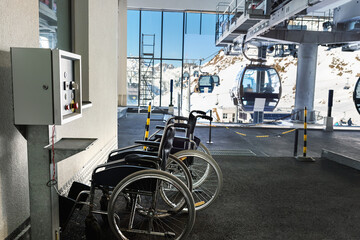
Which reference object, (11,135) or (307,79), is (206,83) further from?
(11,135)

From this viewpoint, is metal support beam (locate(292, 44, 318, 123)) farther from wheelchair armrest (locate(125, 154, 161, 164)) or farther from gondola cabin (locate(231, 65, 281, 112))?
wheelchair armrest (locate(125, 154, 161, 164))

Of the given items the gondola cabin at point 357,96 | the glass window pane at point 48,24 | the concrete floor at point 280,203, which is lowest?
the concrete floor at point 280,203

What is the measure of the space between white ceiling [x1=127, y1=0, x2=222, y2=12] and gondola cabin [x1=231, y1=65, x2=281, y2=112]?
3.77 m

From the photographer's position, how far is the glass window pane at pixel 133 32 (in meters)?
15.6

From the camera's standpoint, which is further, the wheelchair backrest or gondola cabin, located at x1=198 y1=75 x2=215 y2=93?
gondola cabin, located at x1=198 y1=75 x2=215 y2=93

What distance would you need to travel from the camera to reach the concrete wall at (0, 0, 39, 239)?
5.97ft

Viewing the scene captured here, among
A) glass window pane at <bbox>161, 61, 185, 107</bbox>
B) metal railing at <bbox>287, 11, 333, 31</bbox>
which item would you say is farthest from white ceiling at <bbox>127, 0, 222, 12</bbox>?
metal railing at <bbox>287, 11, 333, 31</bbox>

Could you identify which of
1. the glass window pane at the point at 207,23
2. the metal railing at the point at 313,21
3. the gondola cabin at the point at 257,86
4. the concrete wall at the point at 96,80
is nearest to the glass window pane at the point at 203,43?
the glass window pane at the point at 207,23

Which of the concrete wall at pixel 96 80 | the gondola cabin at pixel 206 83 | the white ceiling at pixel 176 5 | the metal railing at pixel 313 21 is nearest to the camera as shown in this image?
the concrete wall at pixel 96 80

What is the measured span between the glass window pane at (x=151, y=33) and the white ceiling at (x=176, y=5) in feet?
1.47

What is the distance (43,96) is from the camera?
5.96ft

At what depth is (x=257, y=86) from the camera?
13727 millimetres

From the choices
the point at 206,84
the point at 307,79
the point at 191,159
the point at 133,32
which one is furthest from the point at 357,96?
the point at 133,32

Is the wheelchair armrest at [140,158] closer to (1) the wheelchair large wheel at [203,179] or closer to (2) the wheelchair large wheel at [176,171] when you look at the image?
(2) the wheelchair large wheel at [176,171]
